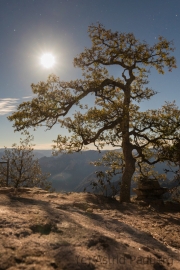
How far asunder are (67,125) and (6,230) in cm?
1200

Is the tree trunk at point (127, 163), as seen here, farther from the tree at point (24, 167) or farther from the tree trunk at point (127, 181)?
the tree at point (24, 167)

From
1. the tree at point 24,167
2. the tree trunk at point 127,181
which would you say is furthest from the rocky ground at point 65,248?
the tree at point 24,167

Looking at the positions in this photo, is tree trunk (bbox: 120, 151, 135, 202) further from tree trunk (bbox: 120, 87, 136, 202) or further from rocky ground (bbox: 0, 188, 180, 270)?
rocky ground (bbox: 0, 188, 180, 270)

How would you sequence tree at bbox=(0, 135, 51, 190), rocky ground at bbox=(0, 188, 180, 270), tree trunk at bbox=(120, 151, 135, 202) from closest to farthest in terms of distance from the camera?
1. rocky ground at bbox=(0, 188, 180, 270)
2. tree trunk at bbox=(120, 151, 135, 202)
3. tree at bbox=(0, 135, 51, 190)

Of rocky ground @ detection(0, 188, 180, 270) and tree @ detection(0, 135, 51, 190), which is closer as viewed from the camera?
rocky ground @ detection(0, 188, 180, 270)

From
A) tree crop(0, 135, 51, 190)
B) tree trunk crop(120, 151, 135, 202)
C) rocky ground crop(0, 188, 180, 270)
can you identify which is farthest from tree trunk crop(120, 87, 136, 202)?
tree crop(0, 135, 51, 190)

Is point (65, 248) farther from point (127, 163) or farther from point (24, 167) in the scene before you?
point (24, 167)

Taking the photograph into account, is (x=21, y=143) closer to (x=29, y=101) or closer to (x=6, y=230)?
(x=29, y=101)

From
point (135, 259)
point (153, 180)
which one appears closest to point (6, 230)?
point (135, 259)

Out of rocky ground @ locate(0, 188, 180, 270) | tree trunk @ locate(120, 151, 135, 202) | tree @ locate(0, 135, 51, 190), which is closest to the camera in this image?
rocky ground @ locate(0, 188, 180, 270)

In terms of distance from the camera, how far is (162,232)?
7387mm

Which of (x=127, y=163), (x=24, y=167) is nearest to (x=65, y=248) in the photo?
(x=127, y=163)

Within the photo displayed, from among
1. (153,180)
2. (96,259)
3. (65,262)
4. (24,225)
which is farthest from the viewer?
(153,180)

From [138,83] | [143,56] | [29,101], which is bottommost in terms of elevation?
[29,101]
